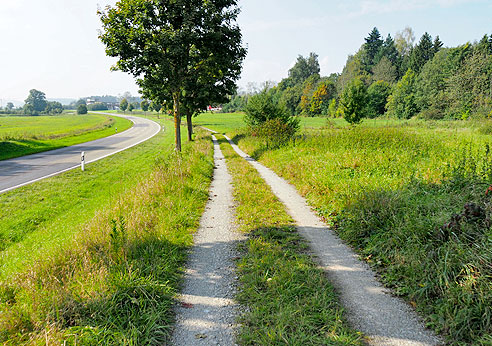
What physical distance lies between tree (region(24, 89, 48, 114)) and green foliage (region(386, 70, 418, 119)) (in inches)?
6186

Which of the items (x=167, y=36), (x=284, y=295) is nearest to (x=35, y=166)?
(x=167, y=36)

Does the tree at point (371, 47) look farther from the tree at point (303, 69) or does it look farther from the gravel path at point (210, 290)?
the gravel path at point (210, 290)

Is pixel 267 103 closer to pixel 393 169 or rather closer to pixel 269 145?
pixel 269 145

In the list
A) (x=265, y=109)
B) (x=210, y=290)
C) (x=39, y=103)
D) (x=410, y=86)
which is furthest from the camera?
(x=39, y=103)

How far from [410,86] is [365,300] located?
251ft

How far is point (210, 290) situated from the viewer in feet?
14.0

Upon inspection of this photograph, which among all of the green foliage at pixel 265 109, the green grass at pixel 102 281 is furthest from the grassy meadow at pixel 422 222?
the green foliage at pixel 265 109

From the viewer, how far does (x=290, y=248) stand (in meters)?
5.56

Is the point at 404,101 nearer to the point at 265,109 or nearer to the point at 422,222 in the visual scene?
the point at 265,109

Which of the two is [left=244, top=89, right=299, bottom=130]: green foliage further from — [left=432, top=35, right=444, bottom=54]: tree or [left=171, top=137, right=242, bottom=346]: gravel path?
[left=432, top=35, right=444, bottom=54]: tree

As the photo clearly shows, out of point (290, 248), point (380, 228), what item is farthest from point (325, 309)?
point (380, 228)

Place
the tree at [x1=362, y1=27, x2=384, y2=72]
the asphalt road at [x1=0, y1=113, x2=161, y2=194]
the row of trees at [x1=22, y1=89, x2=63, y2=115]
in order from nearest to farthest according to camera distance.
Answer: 1. the asphalt road at [x1=0, y1=113, x2=161, y2=194]
2. the tree at [x1=362, y1=27, x2=384, y2=72]
3. the row of trees at [x1=22, y1=89, x2=63, y2=115]

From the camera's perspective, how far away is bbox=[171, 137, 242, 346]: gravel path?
133 inches

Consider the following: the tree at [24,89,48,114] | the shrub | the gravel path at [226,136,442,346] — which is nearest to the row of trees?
the tree at [24,89,48,114]
